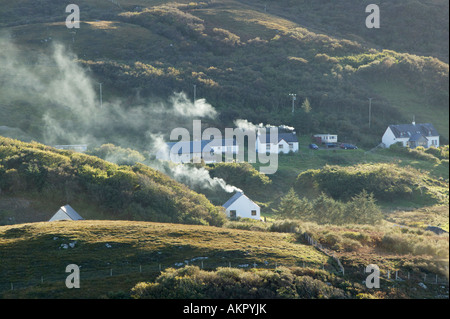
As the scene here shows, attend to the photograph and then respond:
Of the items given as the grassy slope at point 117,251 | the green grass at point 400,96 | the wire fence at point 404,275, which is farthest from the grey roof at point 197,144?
the wire fence at point 404,275

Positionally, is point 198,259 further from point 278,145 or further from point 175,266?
point 278,145

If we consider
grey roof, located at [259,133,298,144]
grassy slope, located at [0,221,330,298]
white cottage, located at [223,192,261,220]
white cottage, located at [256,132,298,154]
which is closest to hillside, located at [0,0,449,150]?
grey roof, located at [259,133,298,144]

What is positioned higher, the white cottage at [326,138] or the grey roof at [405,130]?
the grey roof at [405,130]

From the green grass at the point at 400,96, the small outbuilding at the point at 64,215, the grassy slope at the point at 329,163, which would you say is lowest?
the small outbuilding at the point at 64,215

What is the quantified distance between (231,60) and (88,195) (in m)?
79.1

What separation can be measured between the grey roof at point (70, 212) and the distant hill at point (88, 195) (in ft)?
5.10

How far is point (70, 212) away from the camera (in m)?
45.5

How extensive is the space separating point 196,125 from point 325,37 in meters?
52.8

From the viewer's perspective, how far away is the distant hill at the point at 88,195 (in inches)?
1889

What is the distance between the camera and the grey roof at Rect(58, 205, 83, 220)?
4483 centimetres

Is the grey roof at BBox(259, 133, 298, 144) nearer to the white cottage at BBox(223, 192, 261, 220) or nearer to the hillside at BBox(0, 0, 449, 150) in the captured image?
the hillside at BBox(0, 0, 449, 150)

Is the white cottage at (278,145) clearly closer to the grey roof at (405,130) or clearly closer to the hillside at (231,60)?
the hillside at (231,60)

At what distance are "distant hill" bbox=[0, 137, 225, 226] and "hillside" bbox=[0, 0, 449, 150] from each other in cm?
2745
